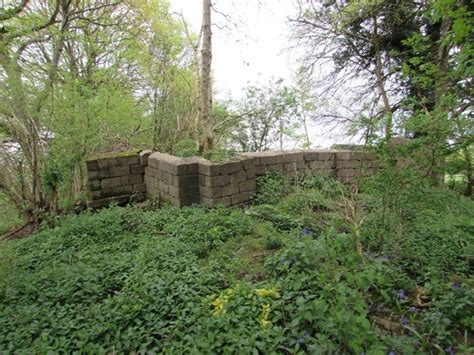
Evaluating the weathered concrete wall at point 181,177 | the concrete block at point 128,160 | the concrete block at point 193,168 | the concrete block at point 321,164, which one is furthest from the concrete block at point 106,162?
the concrete block at point 321,164

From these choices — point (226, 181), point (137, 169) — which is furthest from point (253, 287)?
point (137, 169)

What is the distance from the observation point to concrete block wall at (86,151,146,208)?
5.36 metres

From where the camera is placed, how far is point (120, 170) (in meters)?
5.65

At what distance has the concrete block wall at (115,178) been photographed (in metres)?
5.36

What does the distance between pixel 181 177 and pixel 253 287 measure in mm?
2881

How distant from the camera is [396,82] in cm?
948

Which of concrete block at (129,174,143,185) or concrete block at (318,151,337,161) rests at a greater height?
concrete block at (318,151,337,161)

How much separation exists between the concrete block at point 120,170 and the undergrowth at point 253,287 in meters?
1.70

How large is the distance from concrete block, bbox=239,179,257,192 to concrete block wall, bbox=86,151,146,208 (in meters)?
1.97

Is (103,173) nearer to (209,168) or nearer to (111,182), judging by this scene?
(111,182)

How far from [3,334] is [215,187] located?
3263 mm

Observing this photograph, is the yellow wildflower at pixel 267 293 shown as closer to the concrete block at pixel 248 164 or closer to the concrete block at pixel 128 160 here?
the concrete block at pixel 248 164

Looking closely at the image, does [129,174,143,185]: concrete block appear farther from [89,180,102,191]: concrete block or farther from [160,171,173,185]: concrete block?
[160,171,173,185]: concrete block

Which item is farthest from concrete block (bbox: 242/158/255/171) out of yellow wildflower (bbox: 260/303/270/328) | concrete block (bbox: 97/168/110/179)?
yellow wildflower (bbox: 260/303/270/328)
